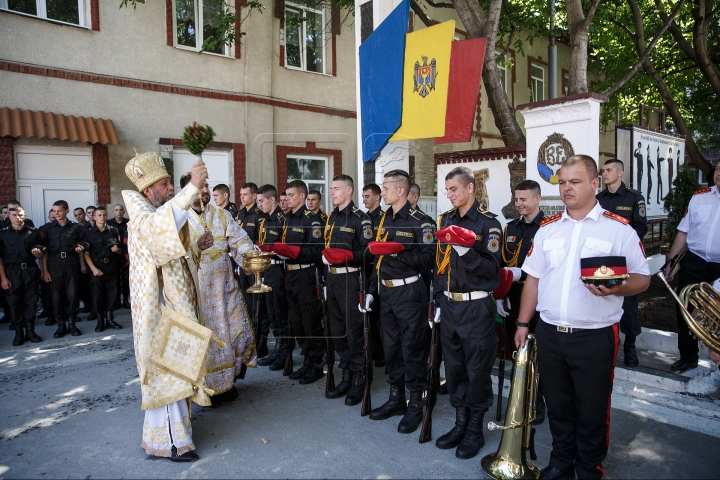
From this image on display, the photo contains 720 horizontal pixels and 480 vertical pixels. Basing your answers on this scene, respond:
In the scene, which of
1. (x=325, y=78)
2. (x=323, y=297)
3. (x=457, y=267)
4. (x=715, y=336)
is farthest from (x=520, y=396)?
(x=325, y=78)

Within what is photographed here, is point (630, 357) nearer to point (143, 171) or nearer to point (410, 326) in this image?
point (410, 326)

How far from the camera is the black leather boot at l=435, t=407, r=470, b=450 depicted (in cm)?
386

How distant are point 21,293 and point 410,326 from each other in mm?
6176

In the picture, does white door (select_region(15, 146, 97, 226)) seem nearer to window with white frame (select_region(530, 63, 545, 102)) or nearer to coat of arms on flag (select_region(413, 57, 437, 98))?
coat of arms on flag (select_region(413, 57, 437, 98))

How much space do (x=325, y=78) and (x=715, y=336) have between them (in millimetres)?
11267

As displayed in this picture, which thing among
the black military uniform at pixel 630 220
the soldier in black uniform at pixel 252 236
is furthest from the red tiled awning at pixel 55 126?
the black military uniform at pixel 630 220

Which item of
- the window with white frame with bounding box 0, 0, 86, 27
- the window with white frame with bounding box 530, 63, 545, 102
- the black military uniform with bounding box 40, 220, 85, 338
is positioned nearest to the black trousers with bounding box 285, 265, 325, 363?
the black military uniform with bounding box 40, 220, 85, 338

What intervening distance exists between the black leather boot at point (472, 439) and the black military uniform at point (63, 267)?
6489 millimetres

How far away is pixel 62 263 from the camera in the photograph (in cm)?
788

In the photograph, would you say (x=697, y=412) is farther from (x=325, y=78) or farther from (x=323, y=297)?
(x=325, y=78)

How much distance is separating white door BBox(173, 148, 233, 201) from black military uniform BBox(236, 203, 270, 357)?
13.7 feet

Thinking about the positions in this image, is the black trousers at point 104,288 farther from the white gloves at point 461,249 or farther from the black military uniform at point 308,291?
the white gloves at point 461,249

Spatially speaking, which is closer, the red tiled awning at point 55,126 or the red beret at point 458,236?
the red beret at point 458,236

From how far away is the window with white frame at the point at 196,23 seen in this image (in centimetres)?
1110
